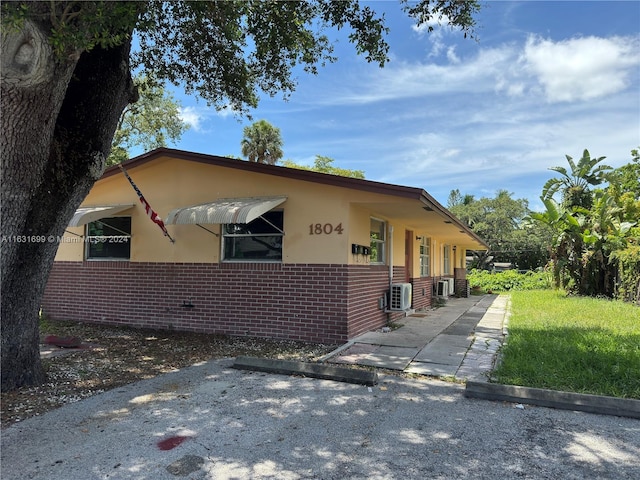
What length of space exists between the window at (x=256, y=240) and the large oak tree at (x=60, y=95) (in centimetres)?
320

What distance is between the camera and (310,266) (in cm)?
795

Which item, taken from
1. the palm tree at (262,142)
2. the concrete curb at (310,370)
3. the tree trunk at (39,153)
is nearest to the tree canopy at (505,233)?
the palm tree at (262,142)

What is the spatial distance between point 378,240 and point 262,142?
20619 millimetres

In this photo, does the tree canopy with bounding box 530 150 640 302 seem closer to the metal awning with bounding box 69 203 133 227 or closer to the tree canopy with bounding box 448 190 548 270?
the metal awning with bounding box 69 203 133 227

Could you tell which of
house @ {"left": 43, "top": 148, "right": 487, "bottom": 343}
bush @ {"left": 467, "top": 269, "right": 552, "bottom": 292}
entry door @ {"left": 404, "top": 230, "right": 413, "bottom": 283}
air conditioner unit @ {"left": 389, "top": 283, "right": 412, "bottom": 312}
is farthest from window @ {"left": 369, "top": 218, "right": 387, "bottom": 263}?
bush @ {"left": 467, "top": 269, "right": 552, "bottom": 292}

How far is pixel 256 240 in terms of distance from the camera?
8.57m

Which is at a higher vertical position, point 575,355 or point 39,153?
point 39,153

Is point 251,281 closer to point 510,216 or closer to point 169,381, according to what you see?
point 169,381

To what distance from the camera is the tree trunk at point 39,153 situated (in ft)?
13.9

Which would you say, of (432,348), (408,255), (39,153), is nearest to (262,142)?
(408,255)

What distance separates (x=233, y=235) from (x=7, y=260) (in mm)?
4412

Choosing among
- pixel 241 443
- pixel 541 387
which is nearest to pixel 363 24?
pixel 541 387

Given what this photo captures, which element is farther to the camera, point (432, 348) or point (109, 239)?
point (109, 239)

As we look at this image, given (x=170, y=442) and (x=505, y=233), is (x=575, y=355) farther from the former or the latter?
(x=505, y=233)
